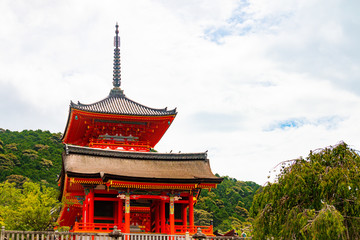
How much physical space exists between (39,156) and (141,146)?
43.2 meters

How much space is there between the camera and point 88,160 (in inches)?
1019

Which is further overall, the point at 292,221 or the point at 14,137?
the point at 14,137

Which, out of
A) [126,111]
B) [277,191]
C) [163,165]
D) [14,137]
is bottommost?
[277,191]

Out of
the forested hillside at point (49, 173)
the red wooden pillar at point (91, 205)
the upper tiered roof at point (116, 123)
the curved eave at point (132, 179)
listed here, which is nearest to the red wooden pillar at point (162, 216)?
the curved eave at point (132, 179)

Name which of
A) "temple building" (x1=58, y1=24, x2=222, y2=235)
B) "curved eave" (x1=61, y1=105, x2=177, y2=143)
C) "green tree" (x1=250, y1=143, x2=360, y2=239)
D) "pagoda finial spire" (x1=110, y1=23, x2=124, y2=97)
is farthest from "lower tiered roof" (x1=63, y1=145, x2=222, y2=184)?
"pagoda finial spire" (x1=110, y1=23, x2=124, y2=97)

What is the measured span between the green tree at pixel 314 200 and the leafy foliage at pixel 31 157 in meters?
49.1

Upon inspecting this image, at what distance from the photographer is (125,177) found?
2319 cm

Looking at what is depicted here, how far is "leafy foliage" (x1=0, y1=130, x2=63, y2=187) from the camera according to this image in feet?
215

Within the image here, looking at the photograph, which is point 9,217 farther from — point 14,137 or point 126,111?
point 14,137

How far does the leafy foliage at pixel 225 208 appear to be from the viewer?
67306 mm

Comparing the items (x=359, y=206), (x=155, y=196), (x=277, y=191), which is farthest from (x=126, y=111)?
(x=359, y=206)

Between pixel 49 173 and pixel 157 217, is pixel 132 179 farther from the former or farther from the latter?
pixel 49 173

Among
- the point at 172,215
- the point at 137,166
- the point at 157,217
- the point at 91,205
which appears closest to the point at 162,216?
the point at 157,217

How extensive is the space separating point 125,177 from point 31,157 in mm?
51714
